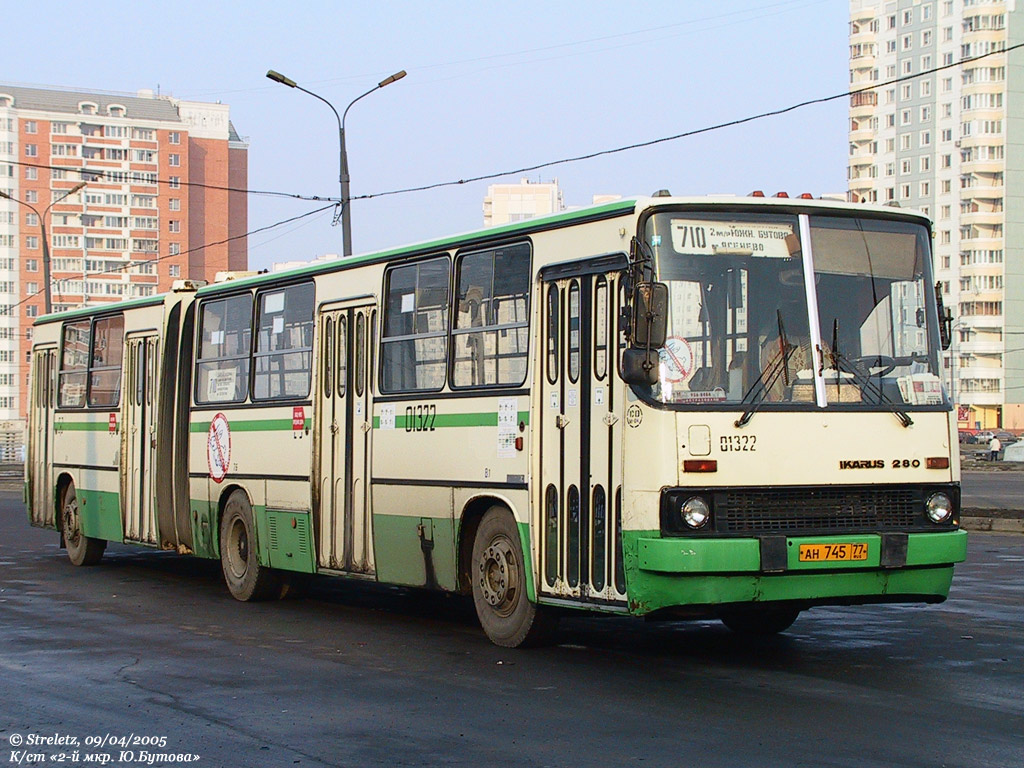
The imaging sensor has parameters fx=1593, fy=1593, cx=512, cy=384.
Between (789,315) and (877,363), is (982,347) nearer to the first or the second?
(877,363)

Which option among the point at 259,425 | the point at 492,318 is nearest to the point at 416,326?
the point at 492,318

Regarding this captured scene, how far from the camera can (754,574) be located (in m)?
9.79

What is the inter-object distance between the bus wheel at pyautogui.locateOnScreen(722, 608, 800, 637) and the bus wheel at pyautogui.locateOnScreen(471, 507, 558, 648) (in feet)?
5.39

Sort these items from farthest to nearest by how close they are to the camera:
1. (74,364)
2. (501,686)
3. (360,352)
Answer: (74,364) < (360,352) < (501,686)

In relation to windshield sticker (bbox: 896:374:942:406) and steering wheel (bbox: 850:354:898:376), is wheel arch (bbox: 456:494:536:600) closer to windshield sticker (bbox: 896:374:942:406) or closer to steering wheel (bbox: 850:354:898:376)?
steering wheel (bbox: 850:354:898:376)

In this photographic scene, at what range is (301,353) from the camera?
578 inches

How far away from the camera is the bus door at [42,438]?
20.6 m

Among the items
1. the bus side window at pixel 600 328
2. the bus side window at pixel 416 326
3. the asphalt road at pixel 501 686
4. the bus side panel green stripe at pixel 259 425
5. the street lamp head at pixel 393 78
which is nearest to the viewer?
the asphalt road at pixel 501 686

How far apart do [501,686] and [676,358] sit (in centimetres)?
231

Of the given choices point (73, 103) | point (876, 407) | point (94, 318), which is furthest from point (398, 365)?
point (73, 103)

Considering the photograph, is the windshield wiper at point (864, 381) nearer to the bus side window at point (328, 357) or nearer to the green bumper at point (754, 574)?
the green bumper at point (754, 574)

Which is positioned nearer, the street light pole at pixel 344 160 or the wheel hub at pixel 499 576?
the wheel hub at pixel 499 576

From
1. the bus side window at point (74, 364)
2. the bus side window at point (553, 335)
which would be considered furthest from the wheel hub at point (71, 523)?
the bus side window at point (553, 335)

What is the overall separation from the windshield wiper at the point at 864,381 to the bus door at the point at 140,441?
935 centimetres
